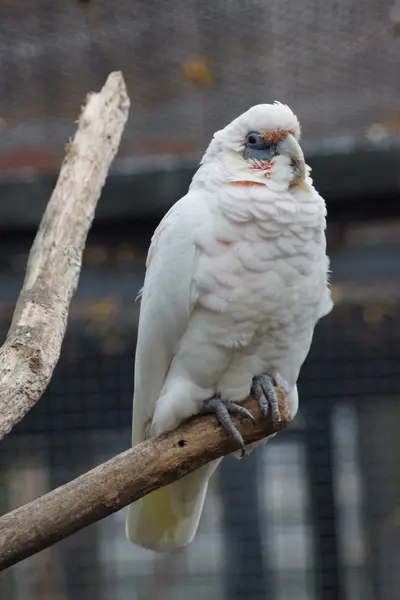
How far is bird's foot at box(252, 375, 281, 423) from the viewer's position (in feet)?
4.22

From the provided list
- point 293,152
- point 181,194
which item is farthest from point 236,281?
point 181,194

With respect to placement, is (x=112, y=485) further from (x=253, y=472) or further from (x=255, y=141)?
(x=253, y=472)

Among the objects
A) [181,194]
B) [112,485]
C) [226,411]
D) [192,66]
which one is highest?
[192,66]

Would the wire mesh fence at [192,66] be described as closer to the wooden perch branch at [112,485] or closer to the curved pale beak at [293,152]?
the curved pale beak at [293,152]

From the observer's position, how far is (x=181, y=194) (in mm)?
1812

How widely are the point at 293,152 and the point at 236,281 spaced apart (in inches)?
8.4

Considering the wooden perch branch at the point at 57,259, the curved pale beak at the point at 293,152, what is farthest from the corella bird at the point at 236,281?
the wooden perch branch at the point at 57,259

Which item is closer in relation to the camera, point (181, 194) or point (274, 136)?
point (274, 136)

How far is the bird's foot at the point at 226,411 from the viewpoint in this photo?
1.25 m

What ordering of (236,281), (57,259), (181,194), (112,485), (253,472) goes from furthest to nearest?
(253,472), (181,194), (57,259), (236,281), (112,485)

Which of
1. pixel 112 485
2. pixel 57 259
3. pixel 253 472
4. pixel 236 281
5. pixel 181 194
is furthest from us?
pixel 253 472

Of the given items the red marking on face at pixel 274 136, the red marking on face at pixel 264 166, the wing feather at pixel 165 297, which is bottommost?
the wing feather at pixel 165 297

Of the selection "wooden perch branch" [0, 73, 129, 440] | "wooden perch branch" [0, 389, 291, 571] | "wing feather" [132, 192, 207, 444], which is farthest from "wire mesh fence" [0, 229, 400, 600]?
"wooden perch branch" [0, 389, 291, 571]

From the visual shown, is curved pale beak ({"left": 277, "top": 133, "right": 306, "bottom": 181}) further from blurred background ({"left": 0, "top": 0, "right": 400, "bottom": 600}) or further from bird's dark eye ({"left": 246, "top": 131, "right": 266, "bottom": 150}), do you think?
blurred background ({"left": 0, "top": 0, "right": 400, "bottom": 600})
